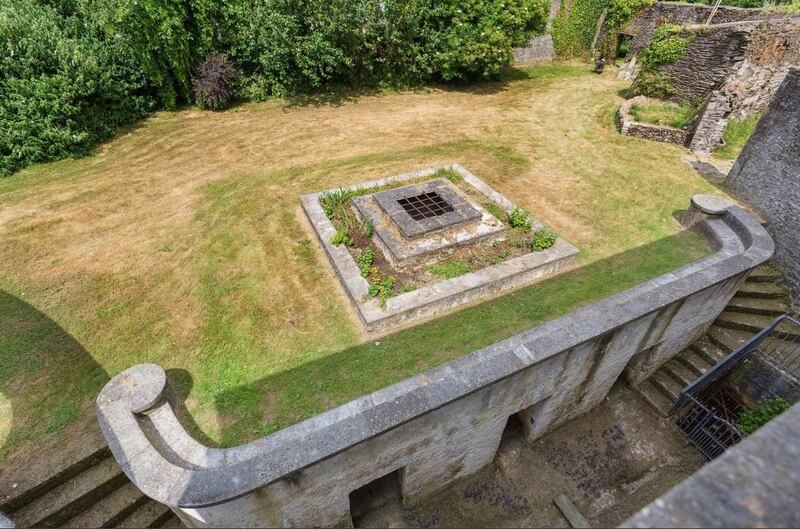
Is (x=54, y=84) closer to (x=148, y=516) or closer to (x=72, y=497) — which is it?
(x=72, y=497)

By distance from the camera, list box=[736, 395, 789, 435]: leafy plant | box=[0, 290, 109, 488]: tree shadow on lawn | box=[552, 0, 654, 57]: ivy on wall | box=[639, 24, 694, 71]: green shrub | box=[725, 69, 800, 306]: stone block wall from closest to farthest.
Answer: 1. box=[0, 290, 109, 488]: tree shadow on lawn
2. box=[736, 395, 789, 435]: leafy plant
3. box=[725, 69, 800, 306]: stone block wall
4. box=[639, 24, 694, 71]: green shrub
5. box=[552, 0, 654, 57]: ivy on wall

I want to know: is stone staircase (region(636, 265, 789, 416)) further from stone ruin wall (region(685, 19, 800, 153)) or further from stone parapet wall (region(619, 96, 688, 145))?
stone parapet wall (region(619, 96, 688, 145))

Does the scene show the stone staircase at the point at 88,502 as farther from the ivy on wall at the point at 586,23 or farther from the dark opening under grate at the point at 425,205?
the ivy on wall at the point at 586,23

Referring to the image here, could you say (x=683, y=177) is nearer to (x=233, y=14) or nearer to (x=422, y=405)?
(x=422, y=405)

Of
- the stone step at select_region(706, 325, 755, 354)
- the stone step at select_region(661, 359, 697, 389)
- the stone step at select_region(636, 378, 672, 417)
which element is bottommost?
the stone step at select_region(636, 378, 672, 417)

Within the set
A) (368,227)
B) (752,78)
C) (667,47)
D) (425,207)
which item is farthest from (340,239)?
(667,47)

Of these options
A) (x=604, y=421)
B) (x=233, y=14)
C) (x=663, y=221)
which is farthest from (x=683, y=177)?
(x=233, y=14)

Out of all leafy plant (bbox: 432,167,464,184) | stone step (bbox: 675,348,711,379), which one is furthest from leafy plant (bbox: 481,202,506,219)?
stone step (bbox: 675,348,711,379)
